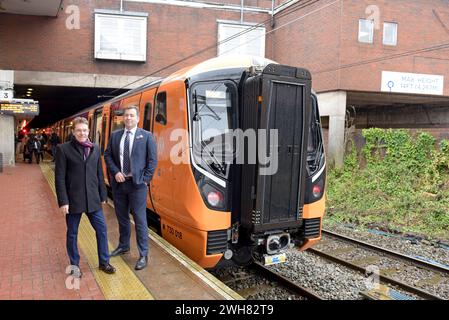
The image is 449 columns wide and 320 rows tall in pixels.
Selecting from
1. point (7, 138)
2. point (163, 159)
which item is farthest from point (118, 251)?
point (7, 138)

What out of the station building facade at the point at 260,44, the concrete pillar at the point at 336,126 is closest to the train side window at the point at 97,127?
the station building facade at the point at 260,44

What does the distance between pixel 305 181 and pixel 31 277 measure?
3500 millimetres

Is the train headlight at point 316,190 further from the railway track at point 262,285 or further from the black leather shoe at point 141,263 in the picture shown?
the black leather shoe at point 141,263

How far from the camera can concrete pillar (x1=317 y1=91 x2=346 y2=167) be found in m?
16.4

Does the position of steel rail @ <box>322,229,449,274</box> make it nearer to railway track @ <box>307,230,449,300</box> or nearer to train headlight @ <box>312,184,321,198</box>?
railway track @ <box>307,230,449,300</box>

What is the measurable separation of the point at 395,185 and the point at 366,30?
726 cm

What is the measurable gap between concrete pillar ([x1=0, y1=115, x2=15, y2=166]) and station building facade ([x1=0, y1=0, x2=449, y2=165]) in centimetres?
162

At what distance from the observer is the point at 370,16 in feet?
53.7

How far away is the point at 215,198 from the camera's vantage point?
189 inches

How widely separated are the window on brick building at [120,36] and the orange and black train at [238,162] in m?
14.4

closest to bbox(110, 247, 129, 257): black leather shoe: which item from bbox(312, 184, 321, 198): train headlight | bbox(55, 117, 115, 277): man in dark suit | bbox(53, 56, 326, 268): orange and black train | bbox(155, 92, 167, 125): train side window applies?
bbox(55, 117, 115, 277): man in dark suit

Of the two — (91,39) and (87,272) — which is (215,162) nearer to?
(87,272)

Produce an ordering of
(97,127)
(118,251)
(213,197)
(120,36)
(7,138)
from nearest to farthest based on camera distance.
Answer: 1. (213,197)
2. (118,251)
3. (97,127)
4. (7,138)
5. (120,36)
